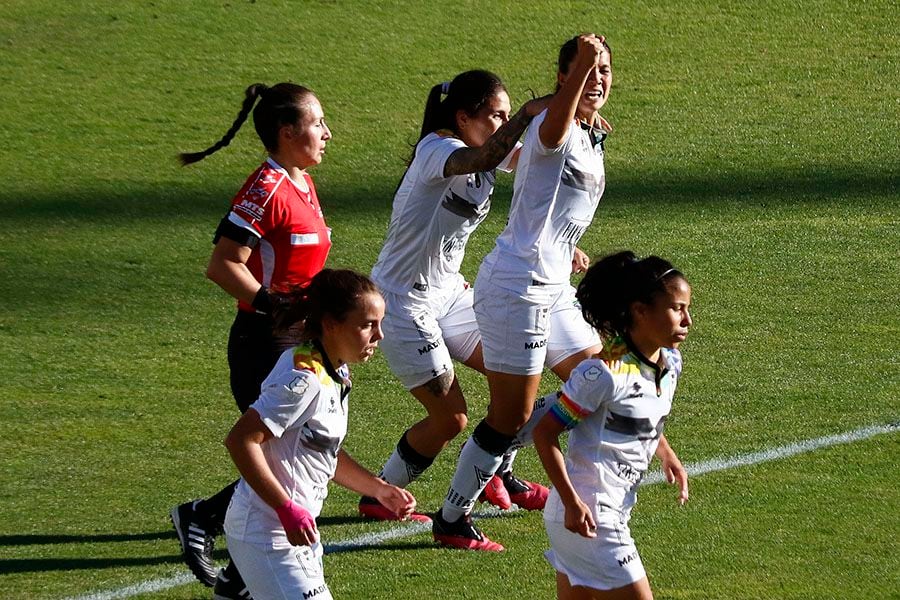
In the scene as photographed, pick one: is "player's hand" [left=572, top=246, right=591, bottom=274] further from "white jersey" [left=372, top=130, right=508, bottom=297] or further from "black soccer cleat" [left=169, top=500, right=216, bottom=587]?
"black soccer cleat" [left=169, top=500, right=216, bottom=587]

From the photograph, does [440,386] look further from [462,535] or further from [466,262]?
[466,262]

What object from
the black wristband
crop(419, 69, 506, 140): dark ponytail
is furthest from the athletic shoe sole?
crop(419, 69, 506, 140): dark ponytail

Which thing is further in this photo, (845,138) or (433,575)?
(845,138)

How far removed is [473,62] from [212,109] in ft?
8.01

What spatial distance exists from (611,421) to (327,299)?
3.13ft

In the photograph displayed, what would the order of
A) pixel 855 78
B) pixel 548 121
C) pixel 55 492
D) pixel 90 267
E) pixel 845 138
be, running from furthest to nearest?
pixel 855 78
pixel 845 138
pixel 90 267
pixel 55 492
pixel 548 121

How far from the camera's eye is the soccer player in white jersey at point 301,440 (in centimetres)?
461

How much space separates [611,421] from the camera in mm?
4895

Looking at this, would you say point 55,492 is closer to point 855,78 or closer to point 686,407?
point 686,407

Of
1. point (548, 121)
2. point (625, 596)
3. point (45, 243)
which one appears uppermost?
point (548, 121)

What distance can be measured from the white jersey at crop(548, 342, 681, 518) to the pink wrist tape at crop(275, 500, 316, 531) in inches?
32.3

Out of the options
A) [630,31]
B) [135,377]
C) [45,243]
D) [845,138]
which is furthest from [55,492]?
[630,31]

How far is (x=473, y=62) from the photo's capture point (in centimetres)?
1430

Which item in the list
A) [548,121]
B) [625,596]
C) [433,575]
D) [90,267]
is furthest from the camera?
[90,267]
